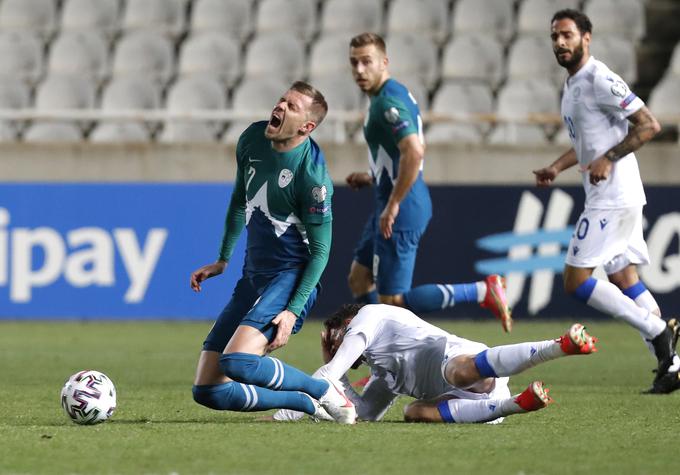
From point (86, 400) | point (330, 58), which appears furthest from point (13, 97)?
point (86, 400)

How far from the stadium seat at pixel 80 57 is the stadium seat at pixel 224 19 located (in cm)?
116

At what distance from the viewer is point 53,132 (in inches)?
→ 617

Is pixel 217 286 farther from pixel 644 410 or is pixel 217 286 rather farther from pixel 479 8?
pixel 644 410

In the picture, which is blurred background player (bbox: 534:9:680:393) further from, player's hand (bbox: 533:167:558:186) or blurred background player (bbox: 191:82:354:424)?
blurred background player (bbox: 191:82:354:424)

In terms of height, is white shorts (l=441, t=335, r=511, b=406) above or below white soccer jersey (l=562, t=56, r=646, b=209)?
below

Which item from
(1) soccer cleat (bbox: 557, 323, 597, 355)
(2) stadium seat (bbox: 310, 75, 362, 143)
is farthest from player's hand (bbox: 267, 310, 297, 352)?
(2) stadium seat (bbox: 310, 75, 362, 143)

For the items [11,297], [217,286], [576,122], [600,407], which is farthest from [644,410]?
[11,297]

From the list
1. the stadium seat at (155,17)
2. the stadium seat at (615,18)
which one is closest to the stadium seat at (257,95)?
the stadium seat at (155,17)

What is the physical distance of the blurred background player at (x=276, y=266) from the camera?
6.21m

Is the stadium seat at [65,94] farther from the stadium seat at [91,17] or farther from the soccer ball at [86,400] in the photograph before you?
the soccer ball at [86,400]

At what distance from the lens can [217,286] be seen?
13594mm

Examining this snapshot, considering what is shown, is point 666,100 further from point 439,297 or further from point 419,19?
point 439,297

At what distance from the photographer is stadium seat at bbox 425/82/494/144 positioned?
1526cm

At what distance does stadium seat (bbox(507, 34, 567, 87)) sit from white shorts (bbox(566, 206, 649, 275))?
25.7 ft
